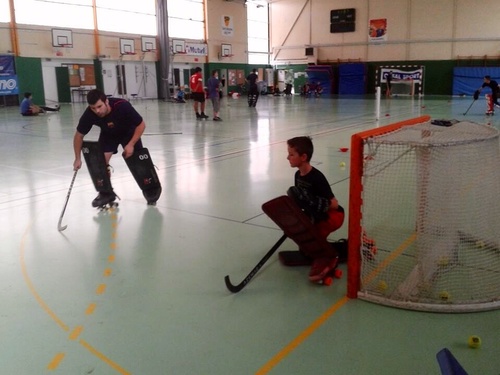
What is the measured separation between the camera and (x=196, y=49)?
35906 millimetres

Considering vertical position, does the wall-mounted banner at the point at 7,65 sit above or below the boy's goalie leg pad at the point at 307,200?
above

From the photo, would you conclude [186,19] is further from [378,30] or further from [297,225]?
[297,225]

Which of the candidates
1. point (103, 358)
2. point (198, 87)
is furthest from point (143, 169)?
point (198, 87)

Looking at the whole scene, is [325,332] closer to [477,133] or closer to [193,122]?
[477,133]

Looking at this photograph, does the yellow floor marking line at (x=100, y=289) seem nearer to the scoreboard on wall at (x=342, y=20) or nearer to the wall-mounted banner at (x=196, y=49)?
the wall-mounted banner at (x=196, y=49)

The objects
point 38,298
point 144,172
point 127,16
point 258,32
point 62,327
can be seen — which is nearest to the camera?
point 62,327

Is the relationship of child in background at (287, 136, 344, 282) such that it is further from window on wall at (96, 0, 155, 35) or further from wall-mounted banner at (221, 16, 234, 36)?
wall-mounted banner at (221, 16, 234, 36)

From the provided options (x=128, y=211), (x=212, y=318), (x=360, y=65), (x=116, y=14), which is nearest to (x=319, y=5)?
(x=360, y=65)

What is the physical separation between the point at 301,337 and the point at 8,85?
27630 millimetres

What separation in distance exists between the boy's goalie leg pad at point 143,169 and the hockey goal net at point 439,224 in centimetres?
312

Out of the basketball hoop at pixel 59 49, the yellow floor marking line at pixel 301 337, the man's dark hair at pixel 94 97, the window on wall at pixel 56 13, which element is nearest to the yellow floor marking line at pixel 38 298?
the yellow floor marking line at pixel 301 337

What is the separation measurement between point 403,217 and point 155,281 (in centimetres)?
294

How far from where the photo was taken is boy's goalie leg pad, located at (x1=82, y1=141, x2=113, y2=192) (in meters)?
6.02

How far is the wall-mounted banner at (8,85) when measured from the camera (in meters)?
26.0
